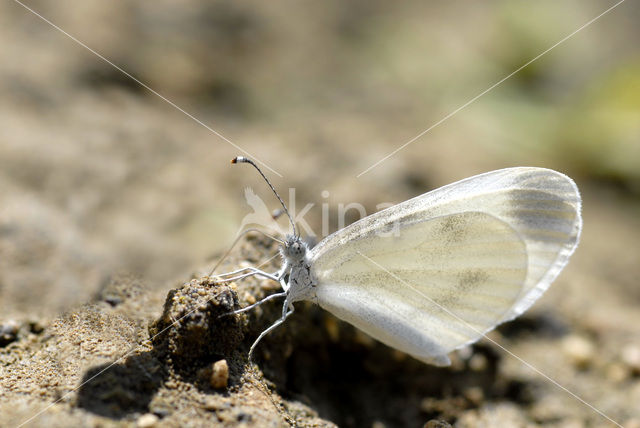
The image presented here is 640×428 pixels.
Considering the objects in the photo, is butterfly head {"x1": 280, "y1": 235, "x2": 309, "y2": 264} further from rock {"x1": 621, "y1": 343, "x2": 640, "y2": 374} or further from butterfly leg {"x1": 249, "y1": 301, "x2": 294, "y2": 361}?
rock {"x1": 621, "y1": 343, "x2": 640, "y2": 374}

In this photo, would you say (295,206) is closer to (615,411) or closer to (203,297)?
(203,297)

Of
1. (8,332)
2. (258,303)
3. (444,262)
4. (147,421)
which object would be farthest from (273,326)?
(8,332)

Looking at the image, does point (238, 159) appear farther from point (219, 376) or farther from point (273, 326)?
point (219, 376)

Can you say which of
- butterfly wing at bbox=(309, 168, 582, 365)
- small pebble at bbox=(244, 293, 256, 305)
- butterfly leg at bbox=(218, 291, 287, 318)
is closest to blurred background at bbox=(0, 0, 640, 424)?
small pebble at bbox=(244, 293, 256, 305)

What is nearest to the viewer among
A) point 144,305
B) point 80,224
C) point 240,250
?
point 144,305

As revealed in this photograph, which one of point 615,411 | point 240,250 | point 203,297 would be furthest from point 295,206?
point 615,411

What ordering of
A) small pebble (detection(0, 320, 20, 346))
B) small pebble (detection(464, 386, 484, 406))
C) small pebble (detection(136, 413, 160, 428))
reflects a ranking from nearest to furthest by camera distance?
small pebble (detection(136, 413, 160, 428)), small pebble (detection(0, 320, 20, 346)), small pebble (detection(464, 386, 484, 406))

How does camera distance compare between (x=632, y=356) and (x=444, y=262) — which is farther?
(x=632, y=356)
